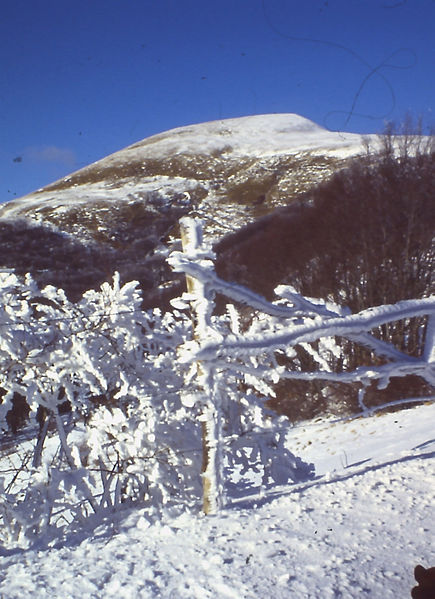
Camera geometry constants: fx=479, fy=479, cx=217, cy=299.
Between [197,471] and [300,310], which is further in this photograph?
[197,471]

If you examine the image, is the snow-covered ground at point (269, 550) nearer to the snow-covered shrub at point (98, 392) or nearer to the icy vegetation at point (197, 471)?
the icy vegetation at point (197, 471)

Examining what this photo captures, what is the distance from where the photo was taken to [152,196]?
6041 centimetres

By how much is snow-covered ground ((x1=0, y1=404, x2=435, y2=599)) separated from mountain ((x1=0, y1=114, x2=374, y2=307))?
19.6 meters

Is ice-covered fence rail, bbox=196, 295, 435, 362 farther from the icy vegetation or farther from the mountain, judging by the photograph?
the mountain

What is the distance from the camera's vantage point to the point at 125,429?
5.57 metres

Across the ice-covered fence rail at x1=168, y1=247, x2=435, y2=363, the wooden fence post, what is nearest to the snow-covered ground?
the wooden fence post

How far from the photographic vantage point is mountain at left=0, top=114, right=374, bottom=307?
1606 inches

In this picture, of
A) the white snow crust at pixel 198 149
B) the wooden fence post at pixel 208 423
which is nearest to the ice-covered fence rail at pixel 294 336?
the wooden fence post at pixel 208 423

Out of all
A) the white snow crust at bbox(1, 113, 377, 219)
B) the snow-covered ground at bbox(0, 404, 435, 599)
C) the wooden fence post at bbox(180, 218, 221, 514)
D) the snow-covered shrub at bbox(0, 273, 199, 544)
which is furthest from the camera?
the white snow crust at bbox(1, 113, 377, 219)

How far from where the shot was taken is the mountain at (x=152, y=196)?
40781 millimetres

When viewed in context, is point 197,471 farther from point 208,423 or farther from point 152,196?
point 152,196

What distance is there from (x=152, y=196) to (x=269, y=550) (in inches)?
2363

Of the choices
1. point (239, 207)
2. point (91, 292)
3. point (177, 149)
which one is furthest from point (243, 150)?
point (91, 292)

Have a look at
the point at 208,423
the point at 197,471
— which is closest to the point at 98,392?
the point at 197,471
